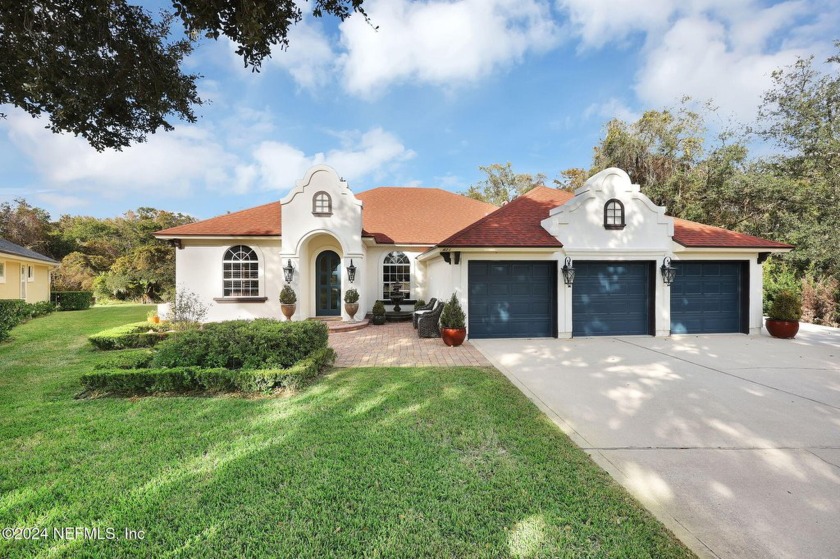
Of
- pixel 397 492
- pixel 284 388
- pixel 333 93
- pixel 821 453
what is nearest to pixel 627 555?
pixel 397 492

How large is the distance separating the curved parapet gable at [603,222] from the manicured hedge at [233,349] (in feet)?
27.4

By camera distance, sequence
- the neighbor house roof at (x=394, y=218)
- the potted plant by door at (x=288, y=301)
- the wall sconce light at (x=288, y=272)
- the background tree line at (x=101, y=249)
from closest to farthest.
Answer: the potted plant by door at (x=288, y=301) < the wall sconce light at (x=288, y=272) < the neighbor house roof at (x=394, y=218) < the background tree line at (x=101, y=249)

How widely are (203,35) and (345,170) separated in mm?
7907

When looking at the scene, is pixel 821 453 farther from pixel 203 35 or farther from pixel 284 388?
pixel 203 35

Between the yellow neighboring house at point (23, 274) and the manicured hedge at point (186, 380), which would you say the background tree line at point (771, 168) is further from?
the yellow neighboring house at point (23, 274)

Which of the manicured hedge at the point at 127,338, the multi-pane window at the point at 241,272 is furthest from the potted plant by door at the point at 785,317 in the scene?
the manicured hedge at the point at 127,338

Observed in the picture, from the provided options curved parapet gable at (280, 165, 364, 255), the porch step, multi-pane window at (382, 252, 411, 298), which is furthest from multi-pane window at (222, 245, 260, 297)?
multi-pane window at (382, 252, 411, 298)

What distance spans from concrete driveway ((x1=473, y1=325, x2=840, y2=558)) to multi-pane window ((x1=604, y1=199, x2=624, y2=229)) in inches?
160

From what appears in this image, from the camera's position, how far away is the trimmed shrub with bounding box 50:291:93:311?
2030 cm

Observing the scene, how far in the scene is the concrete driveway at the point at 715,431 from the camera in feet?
8.48

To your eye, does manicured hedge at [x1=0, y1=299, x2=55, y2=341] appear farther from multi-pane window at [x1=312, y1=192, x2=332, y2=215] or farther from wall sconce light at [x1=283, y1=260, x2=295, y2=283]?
multi-pane window at [x1=312, y1=192, x2=332, y2=215]

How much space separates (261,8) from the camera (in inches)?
186

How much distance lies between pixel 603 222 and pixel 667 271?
249 centimetres

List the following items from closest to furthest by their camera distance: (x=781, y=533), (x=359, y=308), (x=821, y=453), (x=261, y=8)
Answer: (x=781, y=533), (x=821, y=453), (x=261, y=8), (x=359, y=308)
